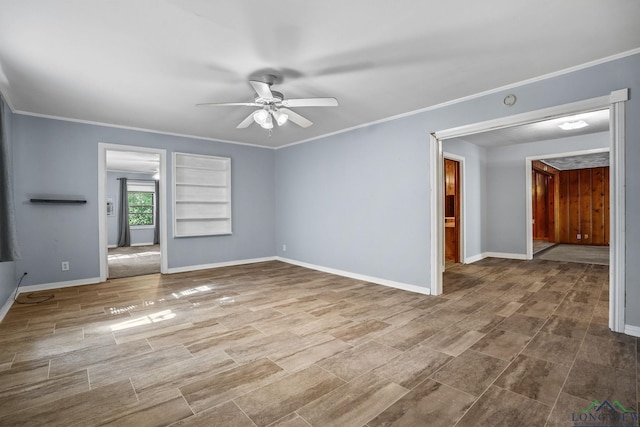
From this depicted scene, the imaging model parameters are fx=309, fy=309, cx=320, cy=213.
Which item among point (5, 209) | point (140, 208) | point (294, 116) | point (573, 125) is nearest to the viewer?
point (5, 209)

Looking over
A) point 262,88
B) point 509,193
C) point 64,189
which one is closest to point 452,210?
point 509,193

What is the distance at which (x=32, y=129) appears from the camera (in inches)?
168

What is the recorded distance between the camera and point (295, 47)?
250 centimetres

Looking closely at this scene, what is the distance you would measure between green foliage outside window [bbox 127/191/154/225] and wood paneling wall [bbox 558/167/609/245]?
13.4 metres

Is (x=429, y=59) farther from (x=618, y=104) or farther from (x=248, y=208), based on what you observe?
(x=248, y=208)

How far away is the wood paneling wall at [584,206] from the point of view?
8977mm

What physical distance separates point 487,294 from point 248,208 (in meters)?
4.49

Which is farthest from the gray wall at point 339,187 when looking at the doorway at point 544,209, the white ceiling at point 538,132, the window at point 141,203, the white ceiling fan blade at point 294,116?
the doorway at point 544,209

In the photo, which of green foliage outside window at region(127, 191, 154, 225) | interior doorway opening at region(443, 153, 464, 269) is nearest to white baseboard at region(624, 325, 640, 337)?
interior doorway opening at region(443, 153, 464, 269)

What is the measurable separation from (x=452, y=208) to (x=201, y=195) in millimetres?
5252

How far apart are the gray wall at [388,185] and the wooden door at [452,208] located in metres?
1.35

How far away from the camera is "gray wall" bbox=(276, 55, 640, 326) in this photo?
2.67 m

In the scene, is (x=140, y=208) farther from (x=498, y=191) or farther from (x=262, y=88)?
(x=498, y=191)

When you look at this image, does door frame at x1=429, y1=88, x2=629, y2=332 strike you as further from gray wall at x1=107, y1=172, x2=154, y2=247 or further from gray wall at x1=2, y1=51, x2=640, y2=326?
gray wall at x1=107, y1=172, x2=154, y2=247
